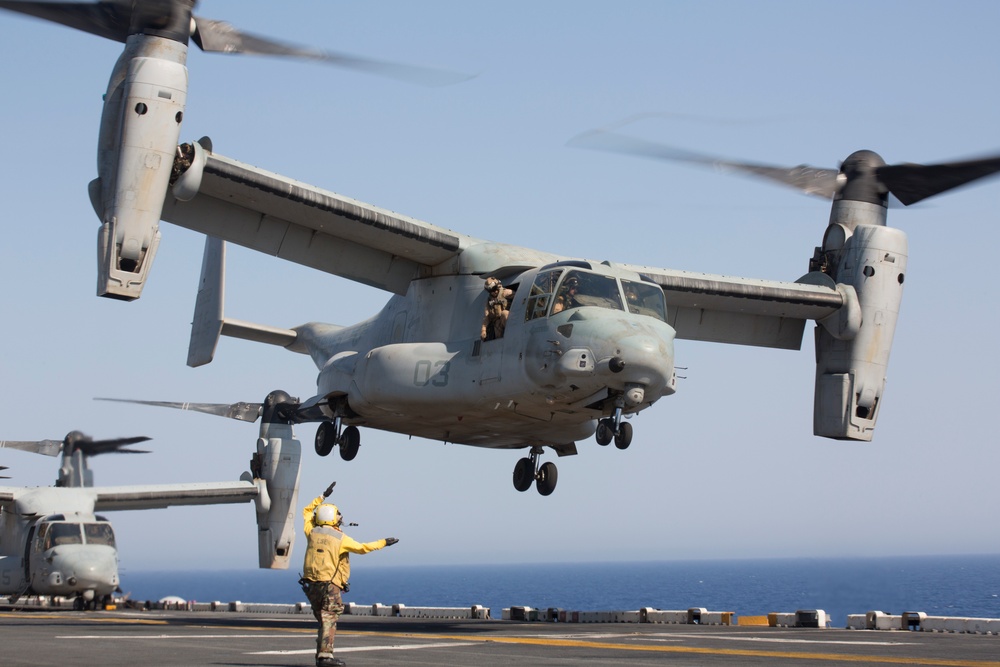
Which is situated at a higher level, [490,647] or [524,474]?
[524,474]

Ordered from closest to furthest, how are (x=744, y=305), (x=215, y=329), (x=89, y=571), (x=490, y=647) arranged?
(x=490, y=647)
(x=744, y=305)
(x=215, y=329)
(x=89, y=571)

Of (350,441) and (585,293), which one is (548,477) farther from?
(585,293)

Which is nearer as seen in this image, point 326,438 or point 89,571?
point 326,438

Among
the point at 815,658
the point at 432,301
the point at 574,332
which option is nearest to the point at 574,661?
the point at 815,658

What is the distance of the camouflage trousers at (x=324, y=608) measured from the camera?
10.8 meters

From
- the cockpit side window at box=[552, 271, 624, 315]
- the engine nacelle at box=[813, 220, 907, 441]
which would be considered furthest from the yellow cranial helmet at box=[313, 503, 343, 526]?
the engine nacelle at box=[813, 220, 907, 441]

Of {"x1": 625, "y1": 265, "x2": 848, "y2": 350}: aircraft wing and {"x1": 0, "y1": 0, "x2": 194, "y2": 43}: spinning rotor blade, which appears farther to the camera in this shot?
{"x1": 625, "y1": 265, "x2": 848, "y2": 350}: aircraft wing

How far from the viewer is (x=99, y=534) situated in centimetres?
3297

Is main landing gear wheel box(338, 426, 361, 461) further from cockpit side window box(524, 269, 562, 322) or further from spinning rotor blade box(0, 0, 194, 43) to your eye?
spinning rotor blade box(0, 0, 194, 43)

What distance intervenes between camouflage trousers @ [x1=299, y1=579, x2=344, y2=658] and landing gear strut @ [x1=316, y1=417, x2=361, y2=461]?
43.3 feet

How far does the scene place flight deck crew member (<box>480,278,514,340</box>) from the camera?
67.4 feet

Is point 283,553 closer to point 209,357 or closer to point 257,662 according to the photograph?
point 209,357

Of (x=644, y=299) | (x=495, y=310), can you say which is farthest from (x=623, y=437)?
(x=495, y=310)

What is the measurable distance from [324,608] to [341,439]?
44.0 feet
